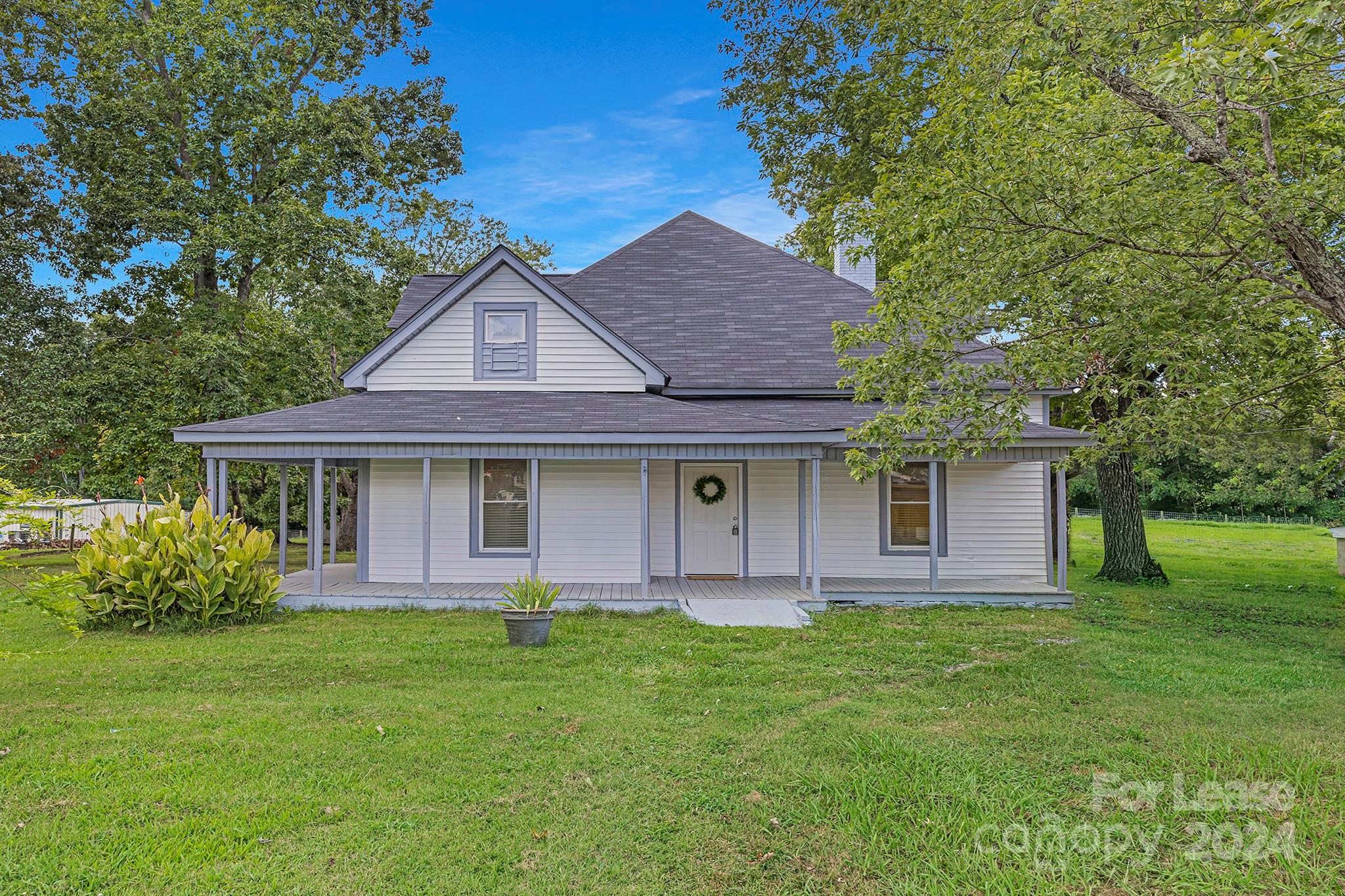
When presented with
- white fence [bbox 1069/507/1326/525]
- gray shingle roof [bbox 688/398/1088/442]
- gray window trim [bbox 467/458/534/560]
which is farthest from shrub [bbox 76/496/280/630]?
white fence [bbox 1069/507/1326/525]

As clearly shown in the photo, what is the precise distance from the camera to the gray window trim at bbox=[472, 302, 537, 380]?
526 inches

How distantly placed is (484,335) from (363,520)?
12.8 ft

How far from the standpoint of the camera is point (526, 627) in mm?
8484

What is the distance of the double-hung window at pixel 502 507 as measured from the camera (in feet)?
41.8

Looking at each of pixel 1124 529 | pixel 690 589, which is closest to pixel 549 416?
pixel 690 589

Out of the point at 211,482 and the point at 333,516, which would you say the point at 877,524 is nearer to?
the point at 333,516

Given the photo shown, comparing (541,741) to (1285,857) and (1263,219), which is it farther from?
(1263,219)

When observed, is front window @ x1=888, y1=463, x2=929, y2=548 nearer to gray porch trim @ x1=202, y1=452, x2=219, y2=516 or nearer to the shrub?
the shrub

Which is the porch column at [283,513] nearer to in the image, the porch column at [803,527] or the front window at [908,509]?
the porch column at [803,527]

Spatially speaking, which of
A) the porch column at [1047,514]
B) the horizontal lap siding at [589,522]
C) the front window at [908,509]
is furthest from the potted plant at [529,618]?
the porch column at [1047,514]

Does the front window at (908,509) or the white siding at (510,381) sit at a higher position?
the white siding at (510,381)

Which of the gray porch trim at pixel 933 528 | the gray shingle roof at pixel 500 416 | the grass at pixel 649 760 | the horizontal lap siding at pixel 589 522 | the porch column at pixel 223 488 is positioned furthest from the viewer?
the horizontal lap siding at pixel 589 522

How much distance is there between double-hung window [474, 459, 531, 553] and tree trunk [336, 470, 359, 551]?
1051 centimetres

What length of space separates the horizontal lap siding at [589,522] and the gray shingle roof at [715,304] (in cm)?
243
